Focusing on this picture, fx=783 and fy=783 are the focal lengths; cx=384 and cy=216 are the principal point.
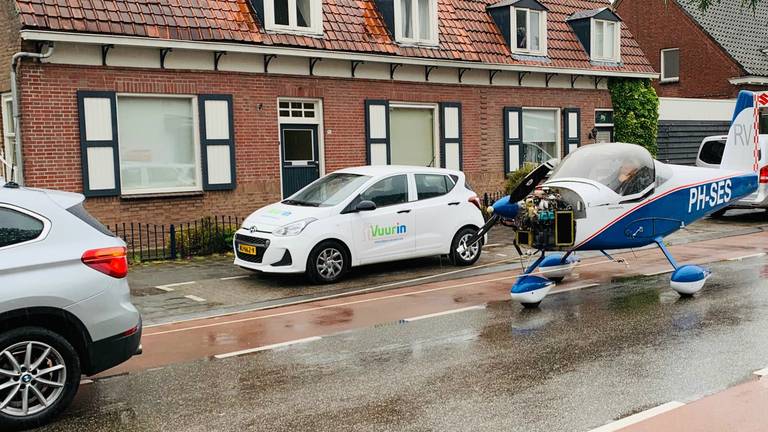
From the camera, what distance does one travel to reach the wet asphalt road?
18.6 ft

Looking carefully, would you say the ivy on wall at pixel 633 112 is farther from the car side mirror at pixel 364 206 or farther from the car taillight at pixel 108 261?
the car taillight at pixel 108 261

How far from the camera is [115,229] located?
14734 mm

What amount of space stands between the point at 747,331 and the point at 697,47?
23.9 m

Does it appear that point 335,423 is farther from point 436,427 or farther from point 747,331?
point 747,331

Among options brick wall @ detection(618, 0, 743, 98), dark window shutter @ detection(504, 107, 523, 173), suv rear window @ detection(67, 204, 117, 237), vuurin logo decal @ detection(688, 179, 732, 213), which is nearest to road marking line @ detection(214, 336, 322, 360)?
suv rear window @ detection(67, 204, 117, 237)

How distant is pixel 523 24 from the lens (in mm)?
21219

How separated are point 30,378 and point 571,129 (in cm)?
1911

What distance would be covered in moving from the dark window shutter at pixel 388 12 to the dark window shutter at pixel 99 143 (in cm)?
681

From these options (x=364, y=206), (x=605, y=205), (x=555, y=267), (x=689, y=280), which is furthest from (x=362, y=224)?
(x=689, y=280)

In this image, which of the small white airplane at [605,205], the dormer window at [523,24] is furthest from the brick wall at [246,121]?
the small white airplane at [605,205]

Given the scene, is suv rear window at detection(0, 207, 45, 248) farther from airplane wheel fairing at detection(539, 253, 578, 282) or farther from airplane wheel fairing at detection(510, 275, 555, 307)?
airplane wheel fairing at detection(539, 253, 578, 282)

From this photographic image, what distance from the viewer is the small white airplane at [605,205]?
377 inches

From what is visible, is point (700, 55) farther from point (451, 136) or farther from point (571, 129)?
point (451, 136)

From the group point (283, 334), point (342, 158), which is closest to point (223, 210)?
point (342, 158)
